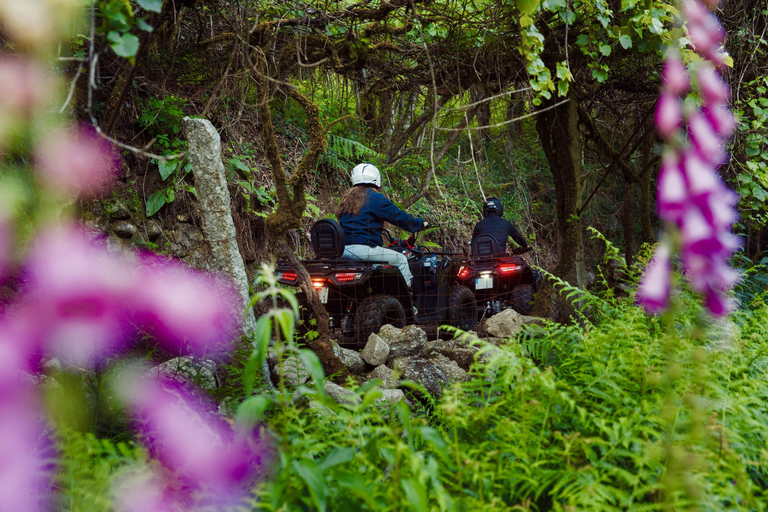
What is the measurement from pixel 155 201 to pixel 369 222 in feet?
7.98

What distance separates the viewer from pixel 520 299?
7.21 meters

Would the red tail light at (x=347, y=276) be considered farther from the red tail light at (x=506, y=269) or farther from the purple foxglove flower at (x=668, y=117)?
the purple foxglove flower at (x=668, y=117)

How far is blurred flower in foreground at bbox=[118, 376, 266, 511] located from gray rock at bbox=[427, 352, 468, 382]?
2129 mm

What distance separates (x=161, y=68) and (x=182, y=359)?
413 centimetres

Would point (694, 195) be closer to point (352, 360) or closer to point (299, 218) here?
point (299, 218)

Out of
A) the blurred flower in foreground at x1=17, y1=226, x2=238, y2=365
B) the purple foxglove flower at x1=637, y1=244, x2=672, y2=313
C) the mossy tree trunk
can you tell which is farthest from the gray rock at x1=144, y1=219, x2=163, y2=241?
the purple foxglove flower at x1=637, y1=244, x2=672, y2=313

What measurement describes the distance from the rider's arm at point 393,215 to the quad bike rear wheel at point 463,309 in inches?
49.6

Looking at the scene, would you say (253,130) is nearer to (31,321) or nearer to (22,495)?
(31,321)

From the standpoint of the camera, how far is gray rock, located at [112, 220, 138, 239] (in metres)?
5.51

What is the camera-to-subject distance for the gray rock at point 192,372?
2725 mm

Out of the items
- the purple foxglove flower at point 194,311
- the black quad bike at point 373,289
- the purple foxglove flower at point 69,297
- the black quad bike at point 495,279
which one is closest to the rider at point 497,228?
the black quad bike at point 495,279

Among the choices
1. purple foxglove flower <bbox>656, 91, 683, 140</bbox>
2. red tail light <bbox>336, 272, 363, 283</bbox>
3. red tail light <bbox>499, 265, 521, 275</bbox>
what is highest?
purple foxglove flower <bbox>656, 91, 683, 140</bbox>

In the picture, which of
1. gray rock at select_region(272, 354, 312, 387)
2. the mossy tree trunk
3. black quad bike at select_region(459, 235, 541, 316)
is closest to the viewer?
gray rock at select_region(272, 354, 312, 387)

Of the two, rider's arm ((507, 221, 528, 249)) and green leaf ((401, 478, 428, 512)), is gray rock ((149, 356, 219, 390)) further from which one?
rider's arm ((507, 221, 528, 249))
